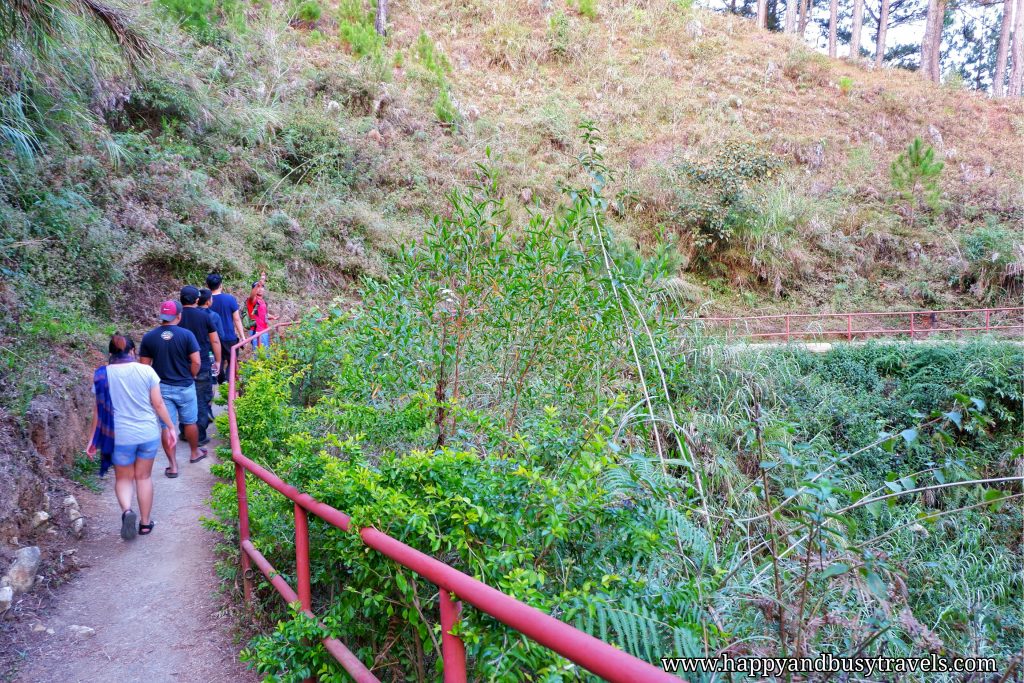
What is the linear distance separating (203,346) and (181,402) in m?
1.13

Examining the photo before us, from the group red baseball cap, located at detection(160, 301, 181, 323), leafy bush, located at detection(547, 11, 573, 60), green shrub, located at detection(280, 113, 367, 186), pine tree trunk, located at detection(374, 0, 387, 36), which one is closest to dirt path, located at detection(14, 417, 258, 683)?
red baseball cap, located at detection(160, 301, 181, 323)

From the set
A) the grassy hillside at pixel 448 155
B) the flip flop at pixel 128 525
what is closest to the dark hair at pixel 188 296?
the grassy hillside at pixel 448 155

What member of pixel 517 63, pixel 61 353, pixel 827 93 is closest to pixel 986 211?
pixel 827 93

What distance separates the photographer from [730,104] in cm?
2767

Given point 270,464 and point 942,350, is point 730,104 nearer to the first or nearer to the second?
point 942,350

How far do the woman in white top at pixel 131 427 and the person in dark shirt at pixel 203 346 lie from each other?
2.02m

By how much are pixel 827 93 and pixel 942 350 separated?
2149cm

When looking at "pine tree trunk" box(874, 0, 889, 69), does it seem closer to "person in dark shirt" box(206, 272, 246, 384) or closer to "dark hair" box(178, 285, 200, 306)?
"person in dark shirt" box(206, 272, 246, 384)

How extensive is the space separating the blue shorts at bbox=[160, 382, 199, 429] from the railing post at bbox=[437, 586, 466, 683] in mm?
5253

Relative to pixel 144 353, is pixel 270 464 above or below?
below

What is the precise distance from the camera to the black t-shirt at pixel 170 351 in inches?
233

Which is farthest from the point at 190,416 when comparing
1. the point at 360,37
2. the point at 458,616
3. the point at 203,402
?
the point at 360,37

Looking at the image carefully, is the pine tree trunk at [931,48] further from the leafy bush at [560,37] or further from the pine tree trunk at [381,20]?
the pine tree trunk at [381,20]

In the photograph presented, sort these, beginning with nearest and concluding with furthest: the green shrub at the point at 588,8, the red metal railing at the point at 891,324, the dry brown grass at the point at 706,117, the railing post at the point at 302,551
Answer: the railing post at the point at 302,551, the red metal railing at the point at 891,324, the dry brown grass at the point at 706,117, the green shrub at the point at 588,8
